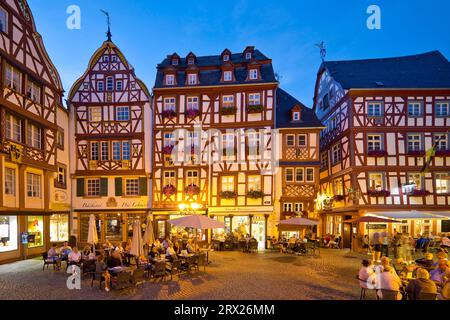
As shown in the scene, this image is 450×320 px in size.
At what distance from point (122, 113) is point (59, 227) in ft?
29.6

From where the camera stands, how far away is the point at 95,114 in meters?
21.3

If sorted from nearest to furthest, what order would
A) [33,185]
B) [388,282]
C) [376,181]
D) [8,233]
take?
[388,282]
[8,233]
[33,185]
[376,181]

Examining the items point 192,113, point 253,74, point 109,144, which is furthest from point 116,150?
point 253,74

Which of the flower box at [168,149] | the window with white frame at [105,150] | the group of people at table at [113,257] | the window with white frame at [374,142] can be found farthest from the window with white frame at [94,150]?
the window with white frame at [374,142]

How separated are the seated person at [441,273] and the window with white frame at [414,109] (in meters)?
15.5

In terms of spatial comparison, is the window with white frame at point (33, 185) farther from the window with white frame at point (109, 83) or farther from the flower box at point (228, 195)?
the flower box at point (228, 195)

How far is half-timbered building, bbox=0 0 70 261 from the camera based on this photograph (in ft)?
46.3

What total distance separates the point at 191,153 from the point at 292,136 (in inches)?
298

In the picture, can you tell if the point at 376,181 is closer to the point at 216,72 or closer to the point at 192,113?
the point at 192,113

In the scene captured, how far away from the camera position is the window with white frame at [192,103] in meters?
21.4

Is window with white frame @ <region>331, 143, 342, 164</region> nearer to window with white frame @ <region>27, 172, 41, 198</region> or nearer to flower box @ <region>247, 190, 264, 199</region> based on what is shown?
flower box @ <region>247, 190, 264, 199</region>

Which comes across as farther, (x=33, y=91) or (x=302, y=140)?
(x=302, y=140)
